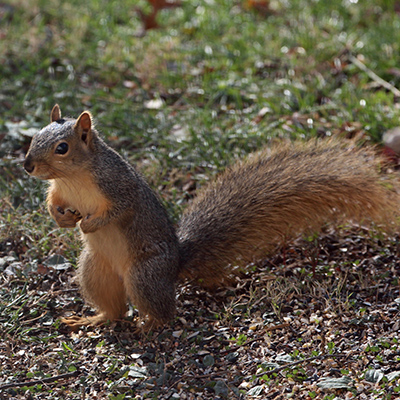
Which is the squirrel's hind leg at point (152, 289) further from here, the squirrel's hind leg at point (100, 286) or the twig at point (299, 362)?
the twig at point (299, 362)

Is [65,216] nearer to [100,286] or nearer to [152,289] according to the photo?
[100,286]

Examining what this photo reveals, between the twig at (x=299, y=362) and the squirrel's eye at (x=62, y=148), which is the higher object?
the squirrel's eye at (x=62, y=148)

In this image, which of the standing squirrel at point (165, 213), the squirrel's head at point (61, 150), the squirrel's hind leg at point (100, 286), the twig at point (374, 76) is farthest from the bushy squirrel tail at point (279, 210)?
the twig at point (374, 76)

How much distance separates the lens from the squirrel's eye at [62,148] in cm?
311

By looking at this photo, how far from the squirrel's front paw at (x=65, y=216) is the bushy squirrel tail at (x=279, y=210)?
58 centimetres

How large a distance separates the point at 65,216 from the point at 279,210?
3.60 ft

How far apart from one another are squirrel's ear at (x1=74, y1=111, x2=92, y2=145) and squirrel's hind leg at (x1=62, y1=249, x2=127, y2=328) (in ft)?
1.93

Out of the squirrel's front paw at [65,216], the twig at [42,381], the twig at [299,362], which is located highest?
the squirrel's front paw at [65,216]

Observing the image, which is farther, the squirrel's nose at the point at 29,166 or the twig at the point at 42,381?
the squirrel's nose at the point at 29,166

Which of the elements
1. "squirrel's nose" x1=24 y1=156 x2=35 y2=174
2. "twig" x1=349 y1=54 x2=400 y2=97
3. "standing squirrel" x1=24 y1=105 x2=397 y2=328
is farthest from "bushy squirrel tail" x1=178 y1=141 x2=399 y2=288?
"twig" x1=349 y1=54 x2=400 y2=97

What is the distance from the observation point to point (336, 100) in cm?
498

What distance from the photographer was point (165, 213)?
3473mm

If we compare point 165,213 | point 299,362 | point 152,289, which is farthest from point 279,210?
point 299,362

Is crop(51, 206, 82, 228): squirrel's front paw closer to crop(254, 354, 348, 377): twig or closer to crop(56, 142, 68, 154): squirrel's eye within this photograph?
crop(56, 142, 68, 154): squirrel's eye
